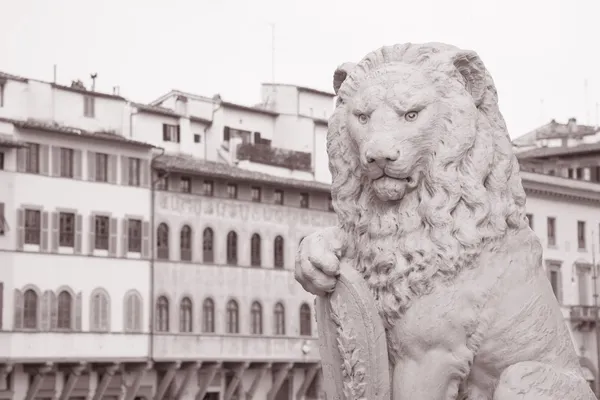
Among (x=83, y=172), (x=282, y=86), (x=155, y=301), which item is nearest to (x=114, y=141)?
(x=83, y=172)

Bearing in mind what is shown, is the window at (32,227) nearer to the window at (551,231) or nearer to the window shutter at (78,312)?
the window shutter at (78,312)

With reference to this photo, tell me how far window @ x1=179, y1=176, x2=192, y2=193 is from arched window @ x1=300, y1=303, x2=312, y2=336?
21.4 feet

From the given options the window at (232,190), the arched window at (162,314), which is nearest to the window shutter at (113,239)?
the arched window at (162,314)

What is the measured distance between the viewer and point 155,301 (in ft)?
157

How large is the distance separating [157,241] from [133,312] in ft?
9.25

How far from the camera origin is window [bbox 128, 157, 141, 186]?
156 feet

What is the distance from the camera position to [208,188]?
165ft

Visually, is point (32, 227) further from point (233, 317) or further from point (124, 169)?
point (233, 317)

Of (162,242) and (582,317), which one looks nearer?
(162,242)

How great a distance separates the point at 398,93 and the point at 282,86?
51.6 meters

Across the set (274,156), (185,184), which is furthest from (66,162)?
(274,156)

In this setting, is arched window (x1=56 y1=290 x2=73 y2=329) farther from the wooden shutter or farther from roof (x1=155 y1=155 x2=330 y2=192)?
roof (x1=155 y1=155 x2=330 y2=192)

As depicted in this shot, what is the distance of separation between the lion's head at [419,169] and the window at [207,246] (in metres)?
45.9

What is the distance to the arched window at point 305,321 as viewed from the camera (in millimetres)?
52875
